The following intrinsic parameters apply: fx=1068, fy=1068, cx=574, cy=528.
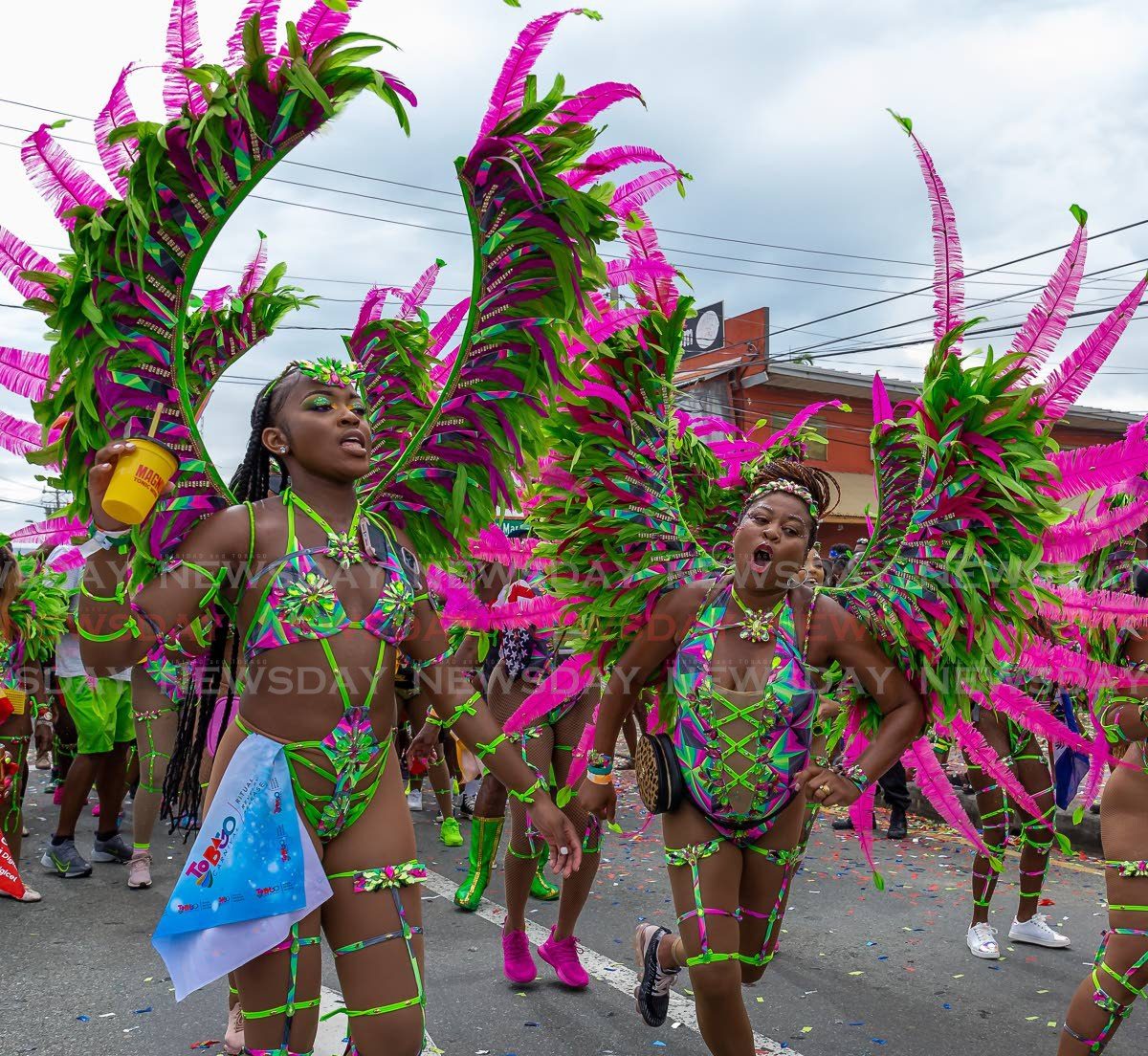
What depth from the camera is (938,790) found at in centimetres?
371

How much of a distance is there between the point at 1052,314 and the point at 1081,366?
0.64 ft

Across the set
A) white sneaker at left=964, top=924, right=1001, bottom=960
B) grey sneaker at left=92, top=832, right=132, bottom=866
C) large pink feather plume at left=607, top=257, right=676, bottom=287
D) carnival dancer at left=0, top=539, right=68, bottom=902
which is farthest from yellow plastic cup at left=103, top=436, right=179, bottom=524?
grey sneaker at left=92, top=832, right=132, bottom=866

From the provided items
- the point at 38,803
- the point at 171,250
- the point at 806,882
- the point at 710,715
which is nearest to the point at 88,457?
the point at 171,250

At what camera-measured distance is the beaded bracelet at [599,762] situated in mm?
3771

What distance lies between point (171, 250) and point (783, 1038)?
3.43 metres

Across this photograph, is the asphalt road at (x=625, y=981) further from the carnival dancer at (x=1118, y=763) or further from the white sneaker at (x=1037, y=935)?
the carnival dancer at (x=1118, y=763)

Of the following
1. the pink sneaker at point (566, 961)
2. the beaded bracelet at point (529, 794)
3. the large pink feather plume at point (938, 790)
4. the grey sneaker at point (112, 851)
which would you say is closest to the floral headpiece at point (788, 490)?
the large pink feather plume at point (938, 790)

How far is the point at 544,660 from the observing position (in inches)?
210

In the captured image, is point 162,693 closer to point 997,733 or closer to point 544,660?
point 544,660

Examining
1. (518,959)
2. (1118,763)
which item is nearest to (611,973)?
(518,959)

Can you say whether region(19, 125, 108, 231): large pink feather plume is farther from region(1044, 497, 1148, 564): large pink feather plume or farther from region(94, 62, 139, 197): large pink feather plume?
region(1044, 497, 1148, 564): large pink feather plume

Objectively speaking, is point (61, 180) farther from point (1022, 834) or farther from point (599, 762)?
point (1022, 834)

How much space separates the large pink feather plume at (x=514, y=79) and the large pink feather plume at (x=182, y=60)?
738 mm

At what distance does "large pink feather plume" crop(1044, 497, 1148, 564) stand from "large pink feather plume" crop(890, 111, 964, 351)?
2.33 feet
